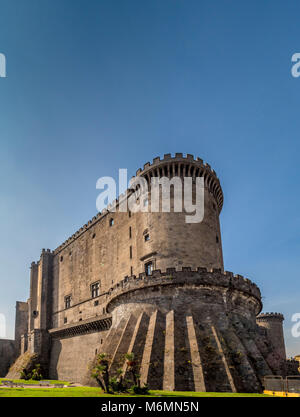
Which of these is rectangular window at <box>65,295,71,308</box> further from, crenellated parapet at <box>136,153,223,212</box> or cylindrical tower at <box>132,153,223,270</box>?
crenellated parapet at <box>136,153,223,212</box>

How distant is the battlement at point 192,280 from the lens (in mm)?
26422

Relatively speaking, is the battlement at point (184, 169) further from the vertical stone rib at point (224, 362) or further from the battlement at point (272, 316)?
the battlement at point (272, 316)

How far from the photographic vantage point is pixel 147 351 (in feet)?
77.5

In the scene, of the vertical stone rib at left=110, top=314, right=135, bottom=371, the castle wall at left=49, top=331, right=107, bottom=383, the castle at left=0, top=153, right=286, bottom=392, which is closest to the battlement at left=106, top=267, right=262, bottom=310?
the castle at left=0, top=153, right=286, bottom=392

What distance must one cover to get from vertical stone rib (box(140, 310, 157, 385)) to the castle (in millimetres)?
83

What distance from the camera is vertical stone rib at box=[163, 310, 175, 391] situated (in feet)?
70.2

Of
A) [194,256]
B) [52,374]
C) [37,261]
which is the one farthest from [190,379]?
[37,261]

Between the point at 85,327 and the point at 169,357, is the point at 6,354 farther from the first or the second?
the point at 169,357

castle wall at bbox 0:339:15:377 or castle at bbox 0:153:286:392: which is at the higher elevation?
castle at bbox 0:153:286:392

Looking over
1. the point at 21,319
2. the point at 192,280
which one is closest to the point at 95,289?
the point at 192,280

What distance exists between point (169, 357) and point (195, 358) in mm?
1615

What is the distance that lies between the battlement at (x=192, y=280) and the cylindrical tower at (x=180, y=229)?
4476 mm
